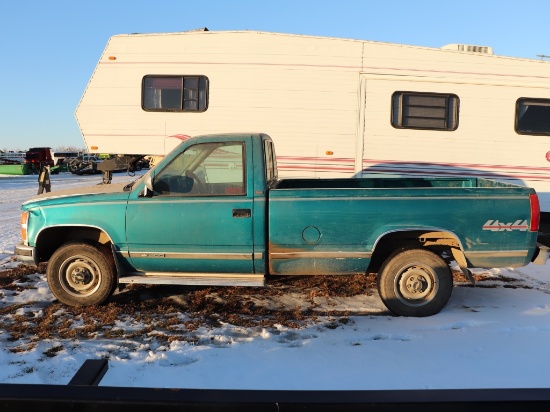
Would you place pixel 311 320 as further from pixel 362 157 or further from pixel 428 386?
pixel 362 157

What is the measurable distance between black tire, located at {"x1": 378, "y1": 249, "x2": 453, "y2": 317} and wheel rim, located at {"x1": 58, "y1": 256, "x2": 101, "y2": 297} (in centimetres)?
322

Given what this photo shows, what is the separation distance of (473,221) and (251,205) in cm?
236

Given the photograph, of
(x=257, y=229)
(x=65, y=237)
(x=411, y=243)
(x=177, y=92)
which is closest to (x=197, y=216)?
(x=257, y=229)

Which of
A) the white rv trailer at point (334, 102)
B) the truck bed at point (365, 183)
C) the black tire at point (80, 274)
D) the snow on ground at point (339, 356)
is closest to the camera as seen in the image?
the snow on ground at point (339, 356)

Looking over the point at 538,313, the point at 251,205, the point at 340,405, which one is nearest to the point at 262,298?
the point at 251,205

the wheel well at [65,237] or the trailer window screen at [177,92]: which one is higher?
the trailer window screen at [177,92]

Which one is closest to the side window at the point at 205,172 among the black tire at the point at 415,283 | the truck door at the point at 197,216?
the truck door at the point at 197,216

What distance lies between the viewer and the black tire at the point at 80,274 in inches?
190

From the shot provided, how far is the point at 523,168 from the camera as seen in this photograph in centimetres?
742

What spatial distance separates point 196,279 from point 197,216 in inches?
27.6

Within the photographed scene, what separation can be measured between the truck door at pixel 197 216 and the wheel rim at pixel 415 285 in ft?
5.45

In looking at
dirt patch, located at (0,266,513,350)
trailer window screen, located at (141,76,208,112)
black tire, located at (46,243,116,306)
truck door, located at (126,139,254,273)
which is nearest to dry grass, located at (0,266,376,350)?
dirt patch, located at (0,266,513,350)

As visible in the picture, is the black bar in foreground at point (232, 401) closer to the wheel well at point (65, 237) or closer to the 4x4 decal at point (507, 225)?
the 4x4 decal at point (507, 225)

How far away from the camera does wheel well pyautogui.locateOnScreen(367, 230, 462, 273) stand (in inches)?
184
